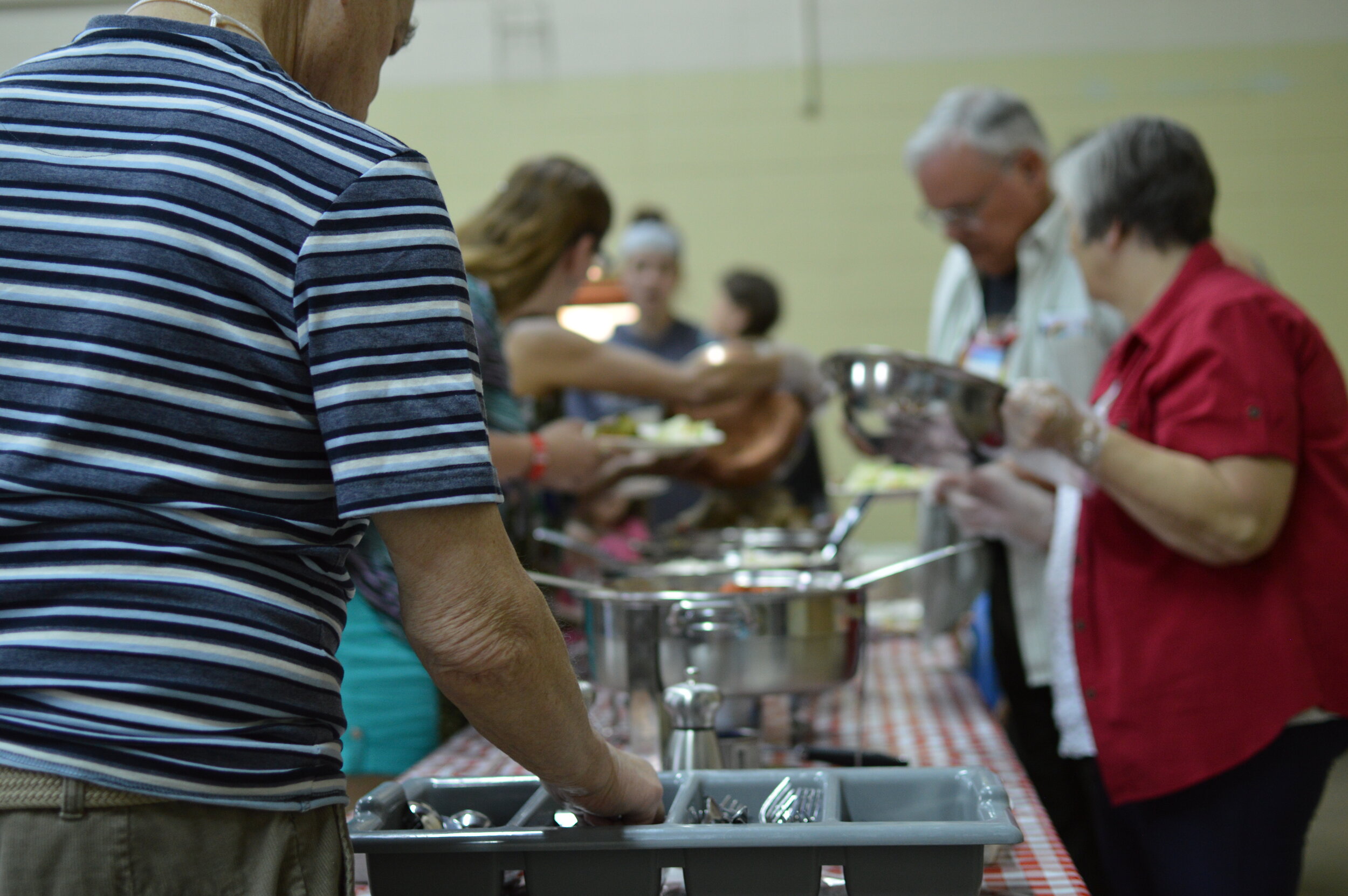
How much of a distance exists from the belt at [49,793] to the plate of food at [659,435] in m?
1.60

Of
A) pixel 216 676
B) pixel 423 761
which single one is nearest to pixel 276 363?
pixel 216 676

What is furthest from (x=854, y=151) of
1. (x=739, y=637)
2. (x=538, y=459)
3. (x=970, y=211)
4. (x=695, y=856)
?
(x=695, y=856)

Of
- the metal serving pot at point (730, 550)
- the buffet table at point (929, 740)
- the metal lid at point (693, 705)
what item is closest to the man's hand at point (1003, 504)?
the metal serving pot at point (730, 550)

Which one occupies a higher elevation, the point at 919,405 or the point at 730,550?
the point at 919,405

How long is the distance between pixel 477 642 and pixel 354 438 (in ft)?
0.42

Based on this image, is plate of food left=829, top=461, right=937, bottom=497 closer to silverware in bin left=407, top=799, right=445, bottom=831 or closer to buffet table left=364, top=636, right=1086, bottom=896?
buffet table left=364, top=636, right=1086, bottom=896

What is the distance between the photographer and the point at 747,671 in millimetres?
1214

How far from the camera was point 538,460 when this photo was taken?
6.06 ft

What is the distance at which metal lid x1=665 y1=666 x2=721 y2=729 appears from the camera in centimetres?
106

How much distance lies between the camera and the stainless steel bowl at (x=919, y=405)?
1560 millimetres

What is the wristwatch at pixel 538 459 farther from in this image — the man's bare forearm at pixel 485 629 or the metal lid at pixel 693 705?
the man's bare forearm at pixel 485 629

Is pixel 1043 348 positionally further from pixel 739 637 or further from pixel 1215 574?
pixel 739 637

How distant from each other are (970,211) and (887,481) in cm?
71

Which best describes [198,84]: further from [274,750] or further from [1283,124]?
[1283,124]
